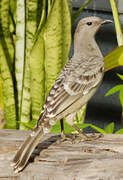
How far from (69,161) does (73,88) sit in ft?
0.88

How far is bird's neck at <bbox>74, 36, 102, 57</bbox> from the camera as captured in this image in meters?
1.35

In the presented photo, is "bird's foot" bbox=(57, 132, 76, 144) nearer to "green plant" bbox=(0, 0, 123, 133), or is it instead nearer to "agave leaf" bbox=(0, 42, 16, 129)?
"green plant" bbox=(0, 0, 123, 133)

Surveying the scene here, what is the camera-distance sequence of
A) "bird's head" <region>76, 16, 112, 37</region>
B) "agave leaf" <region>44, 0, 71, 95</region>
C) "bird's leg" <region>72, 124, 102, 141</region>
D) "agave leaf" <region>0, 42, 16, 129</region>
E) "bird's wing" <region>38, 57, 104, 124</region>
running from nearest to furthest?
"bird's wing" <region>38, 57, 104, 124</region> → "bird's leg" <region>72, 124, 102, 141</region> → "bird's head" <region>76, 16, 112, 37</region> → "agave leaf" <region>44, 0, 71, 95</region> → "agave leaf" <region>0, 42, 16, 129</region>

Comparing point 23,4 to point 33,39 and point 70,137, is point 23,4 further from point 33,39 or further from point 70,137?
point 70,137

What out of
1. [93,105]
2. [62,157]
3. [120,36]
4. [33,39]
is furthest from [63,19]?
[62,157]

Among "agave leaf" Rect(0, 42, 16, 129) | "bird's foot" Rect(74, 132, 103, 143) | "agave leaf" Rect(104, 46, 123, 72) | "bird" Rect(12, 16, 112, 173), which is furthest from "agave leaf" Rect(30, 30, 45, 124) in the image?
"bird's foot" Rect(74, 132, 103, 143)

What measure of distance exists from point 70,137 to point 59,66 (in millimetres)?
656

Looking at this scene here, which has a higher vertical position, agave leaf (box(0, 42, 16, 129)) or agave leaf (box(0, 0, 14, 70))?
agave leaf (box(0, 0, 14, 70))

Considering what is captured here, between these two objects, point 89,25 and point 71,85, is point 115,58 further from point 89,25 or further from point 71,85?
point 71,85

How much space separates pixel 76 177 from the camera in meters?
1.00

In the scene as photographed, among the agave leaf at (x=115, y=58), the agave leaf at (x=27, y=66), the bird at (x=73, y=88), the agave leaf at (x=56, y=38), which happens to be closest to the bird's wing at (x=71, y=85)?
the bird at (x=73, y=88)

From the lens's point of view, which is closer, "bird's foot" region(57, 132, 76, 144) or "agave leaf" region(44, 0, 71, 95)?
"bird's foot" region(57, 132, 76, 144)

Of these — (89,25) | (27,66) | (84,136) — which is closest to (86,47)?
(89,25)

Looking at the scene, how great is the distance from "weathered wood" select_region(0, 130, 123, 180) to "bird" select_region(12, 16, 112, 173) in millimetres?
48
